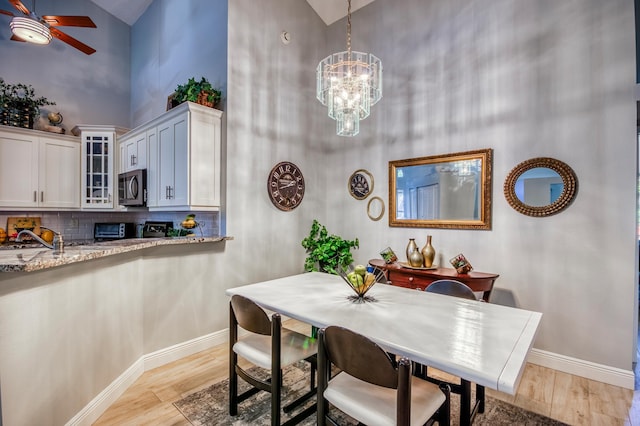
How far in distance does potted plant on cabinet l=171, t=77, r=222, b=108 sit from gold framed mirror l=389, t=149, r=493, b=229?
85.4 inches

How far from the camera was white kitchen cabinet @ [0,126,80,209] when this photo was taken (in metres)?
3.70

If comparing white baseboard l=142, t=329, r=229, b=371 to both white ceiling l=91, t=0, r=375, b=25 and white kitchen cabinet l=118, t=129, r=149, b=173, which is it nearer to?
white kitchen cabinet l=118, t=129, r=149, b=173

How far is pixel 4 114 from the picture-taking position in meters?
3.72

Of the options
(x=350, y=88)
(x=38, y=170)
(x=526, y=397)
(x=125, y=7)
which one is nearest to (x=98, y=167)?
(x=38, y=170)

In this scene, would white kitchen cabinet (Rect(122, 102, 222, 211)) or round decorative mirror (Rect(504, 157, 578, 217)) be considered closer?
round decorative mirror (Rect(504, 157, 578, 217))

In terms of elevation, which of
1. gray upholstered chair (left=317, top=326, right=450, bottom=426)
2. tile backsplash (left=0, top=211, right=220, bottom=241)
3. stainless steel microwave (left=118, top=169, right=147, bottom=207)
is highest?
stainless steel microwave (left=118, top=169, right=147, bottom=207)

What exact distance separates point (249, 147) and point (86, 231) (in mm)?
→ 3160

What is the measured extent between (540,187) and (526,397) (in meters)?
1.75

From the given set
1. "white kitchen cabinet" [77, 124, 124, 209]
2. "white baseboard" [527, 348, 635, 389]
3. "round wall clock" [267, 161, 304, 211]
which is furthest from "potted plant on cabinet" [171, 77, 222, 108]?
"white baseboard" [527, 348, 635, 389]

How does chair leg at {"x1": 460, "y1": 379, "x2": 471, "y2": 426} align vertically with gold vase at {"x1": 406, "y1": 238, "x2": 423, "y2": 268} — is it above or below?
below

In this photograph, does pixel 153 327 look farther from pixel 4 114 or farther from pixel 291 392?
pixel 4 114

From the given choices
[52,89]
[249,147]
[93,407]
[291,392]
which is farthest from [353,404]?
[52,89]

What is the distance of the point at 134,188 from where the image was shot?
3.62 m

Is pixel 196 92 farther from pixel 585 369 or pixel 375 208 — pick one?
pixel 585 369
